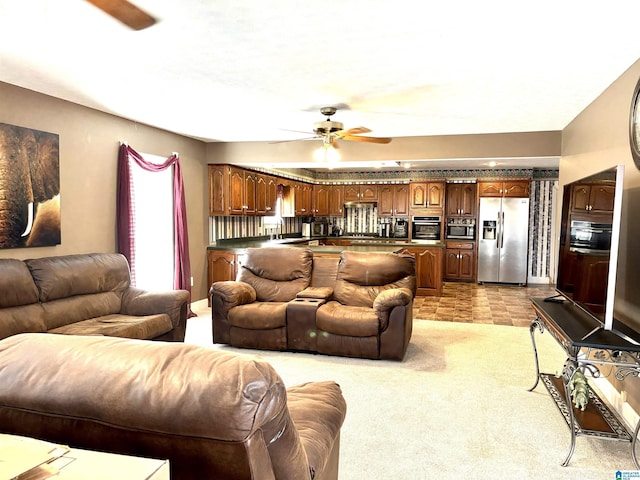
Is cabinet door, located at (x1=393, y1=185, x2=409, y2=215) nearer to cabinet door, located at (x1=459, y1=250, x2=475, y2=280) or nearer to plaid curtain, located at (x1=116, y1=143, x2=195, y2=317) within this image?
cabinet door, located at (x1=459, y1=250, x2=475, y2=280)

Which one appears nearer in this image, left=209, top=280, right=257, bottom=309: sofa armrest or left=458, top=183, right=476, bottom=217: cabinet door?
left=209, top=280, right=257, bottom=309: sofa armrest

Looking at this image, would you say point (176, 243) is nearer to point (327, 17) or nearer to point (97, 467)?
point (327, 17)

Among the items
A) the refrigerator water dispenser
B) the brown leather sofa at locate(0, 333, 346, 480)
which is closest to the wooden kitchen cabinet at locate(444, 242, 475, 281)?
the refrigerator water dispenser

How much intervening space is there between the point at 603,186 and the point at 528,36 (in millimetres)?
990

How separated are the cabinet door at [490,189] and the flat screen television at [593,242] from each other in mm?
5578

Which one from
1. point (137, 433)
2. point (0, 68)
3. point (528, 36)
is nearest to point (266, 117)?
point (0, 68)

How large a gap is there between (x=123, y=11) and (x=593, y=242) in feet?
9.50

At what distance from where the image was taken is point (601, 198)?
2688 mm

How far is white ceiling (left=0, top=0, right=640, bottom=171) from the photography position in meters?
2.36

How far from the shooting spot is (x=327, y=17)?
2.42 m

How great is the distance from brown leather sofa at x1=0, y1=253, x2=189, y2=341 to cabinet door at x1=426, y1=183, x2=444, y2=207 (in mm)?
5972

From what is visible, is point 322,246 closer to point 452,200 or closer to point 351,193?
point 351,193

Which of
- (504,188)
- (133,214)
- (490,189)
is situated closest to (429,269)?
(490,189)

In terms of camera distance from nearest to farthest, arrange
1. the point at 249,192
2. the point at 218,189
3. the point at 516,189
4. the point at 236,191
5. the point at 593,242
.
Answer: the point at 593,242, the point at 218,189, the point at 236,191, the point at 249,192, the point at 516,189
